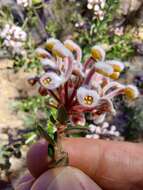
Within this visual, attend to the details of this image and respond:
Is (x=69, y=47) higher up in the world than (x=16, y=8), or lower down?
lower down

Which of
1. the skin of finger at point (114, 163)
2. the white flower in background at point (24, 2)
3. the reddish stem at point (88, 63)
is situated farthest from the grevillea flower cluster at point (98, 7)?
the reddish stem at point (88, 63)

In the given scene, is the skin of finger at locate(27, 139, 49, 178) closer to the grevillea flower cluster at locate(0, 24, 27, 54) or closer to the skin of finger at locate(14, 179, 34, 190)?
the skin of finger at locate(14, 179, 34, 190)

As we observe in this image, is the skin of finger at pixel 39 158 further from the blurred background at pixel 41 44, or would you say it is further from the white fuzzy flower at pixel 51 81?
the blurred background at pixel 41 44

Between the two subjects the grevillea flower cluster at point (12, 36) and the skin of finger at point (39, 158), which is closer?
the skin of finger at point (39, 158)

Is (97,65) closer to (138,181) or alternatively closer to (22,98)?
(138,181)

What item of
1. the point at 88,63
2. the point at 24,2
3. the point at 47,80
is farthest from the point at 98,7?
the point at 47,80

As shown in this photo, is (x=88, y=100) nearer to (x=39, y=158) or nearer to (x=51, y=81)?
(x=51, y=81)

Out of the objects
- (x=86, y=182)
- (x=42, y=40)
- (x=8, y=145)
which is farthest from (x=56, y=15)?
(x=86, y=182)

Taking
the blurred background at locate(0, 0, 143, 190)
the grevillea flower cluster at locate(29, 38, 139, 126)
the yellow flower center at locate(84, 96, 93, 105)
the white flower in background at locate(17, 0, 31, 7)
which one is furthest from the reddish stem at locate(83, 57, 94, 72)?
the white flower in background at locate(17, 0, 31, 7)
